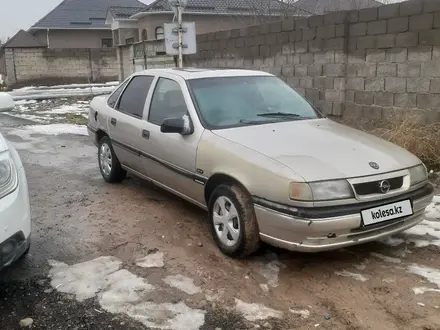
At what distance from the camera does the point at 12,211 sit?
3.09 metres

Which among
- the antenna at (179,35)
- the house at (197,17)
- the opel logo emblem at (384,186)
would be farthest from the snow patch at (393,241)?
the house at (197,17)

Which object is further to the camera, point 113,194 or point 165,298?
point 113,194

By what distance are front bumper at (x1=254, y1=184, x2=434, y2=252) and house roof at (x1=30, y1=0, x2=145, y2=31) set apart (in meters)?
36.4

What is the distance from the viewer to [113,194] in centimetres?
587

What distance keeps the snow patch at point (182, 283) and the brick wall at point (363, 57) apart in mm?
4733

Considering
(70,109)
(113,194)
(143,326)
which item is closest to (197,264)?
(143,326)

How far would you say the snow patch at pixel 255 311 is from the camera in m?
3.12

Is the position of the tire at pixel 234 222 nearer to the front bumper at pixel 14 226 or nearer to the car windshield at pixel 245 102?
the car windshield at pixel 245 102

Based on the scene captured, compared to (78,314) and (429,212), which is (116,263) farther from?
(429,212)

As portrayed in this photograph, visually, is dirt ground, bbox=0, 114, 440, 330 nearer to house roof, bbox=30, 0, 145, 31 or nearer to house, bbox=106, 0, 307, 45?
house, bbox=106, 0, 307, 45

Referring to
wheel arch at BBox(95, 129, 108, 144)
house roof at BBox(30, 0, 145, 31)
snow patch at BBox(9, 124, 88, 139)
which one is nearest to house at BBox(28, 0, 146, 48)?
house roof at BBox(30, 0, 145, 31)

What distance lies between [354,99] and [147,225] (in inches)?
186

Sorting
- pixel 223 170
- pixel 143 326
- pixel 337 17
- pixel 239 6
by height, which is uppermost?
pixel 239 6

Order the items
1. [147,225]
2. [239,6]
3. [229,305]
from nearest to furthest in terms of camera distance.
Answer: [229,305], [147,225], [239,6]
